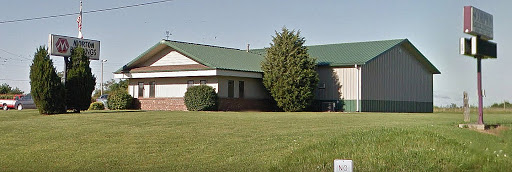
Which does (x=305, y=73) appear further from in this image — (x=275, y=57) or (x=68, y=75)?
(x=68, y=75)

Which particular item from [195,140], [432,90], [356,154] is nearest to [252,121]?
[195,140]

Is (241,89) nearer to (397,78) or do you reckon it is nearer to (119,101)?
(119,101)

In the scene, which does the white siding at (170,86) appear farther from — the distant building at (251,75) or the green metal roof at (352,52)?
the green metal roof at (352,52)

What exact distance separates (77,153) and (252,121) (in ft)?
29.1

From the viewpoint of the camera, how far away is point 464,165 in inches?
484

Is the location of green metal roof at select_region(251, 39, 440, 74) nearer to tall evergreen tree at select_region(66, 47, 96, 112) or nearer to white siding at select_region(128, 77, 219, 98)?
white siding at select_region(128, 77, 219, 98)

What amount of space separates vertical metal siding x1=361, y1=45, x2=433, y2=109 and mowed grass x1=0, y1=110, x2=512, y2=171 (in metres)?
19.2

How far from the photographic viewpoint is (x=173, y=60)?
40.5 metres

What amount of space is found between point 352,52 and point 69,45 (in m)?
18.0

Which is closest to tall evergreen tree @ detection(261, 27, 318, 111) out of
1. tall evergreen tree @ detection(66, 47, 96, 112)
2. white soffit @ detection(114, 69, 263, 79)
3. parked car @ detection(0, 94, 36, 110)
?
white soffit @ detection(114, 69, 263, 79)

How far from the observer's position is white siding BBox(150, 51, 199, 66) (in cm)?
3959

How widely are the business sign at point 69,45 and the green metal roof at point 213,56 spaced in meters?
3.48

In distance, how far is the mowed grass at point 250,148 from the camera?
1288 centimetres

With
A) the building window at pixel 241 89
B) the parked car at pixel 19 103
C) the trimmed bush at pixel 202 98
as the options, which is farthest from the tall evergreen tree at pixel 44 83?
the parked car at pixel 19 103
